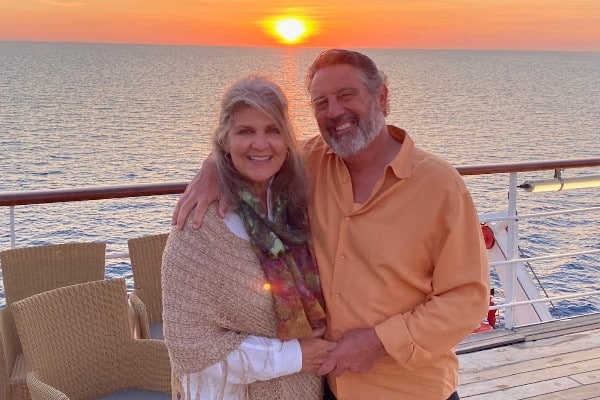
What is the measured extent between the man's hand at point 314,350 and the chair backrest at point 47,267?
1.60 metres

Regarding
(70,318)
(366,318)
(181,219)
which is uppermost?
(181,219)

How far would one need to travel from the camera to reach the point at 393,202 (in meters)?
1.64

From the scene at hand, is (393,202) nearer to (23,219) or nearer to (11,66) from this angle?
(23,219)

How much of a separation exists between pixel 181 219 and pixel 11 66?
87.5 m

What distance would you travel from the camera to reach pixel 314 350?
1.62m

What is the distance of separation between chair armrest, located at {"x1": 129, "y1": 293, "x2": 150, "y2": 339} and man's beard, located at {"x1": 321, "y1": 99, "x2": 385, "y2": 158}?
1.53 m

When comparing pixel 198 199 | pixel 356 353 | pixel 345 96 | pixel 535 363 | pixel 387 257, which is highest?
pixel 345 96

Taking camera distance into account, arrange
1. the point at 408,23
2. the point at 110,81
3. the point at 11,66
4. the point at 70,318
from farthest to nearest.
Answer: the point at 11,66 → the point at 110,81 → the point at 408,23 → the point at 70,318

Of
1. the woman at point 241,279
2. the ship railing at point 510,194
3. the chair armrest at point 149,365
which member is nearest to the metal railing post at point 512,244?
the ship railing at point 510,194

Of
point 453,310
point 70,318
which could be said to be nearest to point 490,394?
point 453,310

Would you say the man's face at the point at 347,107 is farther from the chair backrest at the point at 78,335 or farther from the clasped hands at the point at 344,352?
the chair backrest at the point at 78,335

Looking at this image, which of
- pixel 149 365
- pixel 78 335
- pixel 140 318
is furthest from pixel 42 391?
pixel 140 318

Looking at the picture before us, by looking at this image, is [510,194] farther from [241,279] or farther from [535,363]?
[241,279]

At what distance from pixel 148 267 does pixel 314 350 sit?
169 cm
